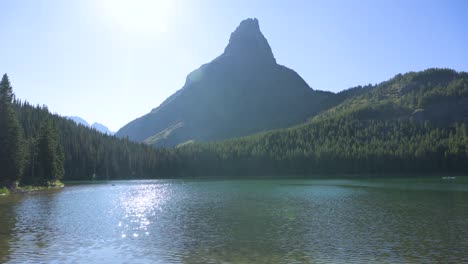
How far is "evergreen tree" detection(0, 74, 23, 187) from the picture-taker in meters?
95.1

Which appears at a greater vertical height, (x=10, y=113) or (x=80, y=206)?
(x=10, y=113)

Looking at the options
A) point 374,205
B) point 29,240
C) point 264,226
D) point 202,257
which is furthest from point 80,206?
point 374,205

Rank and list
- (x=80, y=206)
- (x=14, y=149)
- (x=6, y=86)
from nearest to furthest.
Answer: (x=80, y=206)
(x=14, y=149)
(x=6, y=86)

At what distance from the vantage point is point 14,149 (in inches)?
3824

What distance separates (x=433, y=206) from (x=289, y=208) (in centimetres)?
2443

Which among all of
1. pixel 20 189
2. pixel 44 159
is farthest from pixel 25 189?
pixel 44 159

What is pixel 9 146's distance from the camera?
9656 cm

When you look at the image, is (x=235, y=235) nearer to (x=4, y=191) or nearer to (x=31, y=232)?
(x=31, y=232)

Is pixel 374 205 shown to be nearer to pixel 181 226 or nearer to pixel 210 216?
pixel 210 216

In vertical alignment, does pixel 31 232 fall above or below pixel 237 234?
above

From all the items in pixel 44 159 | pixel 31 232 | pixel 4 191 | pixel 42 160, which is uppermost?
pixel 44 159

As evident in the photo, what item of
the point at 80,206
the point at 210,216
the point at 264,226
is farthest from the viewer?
the point at 80,206

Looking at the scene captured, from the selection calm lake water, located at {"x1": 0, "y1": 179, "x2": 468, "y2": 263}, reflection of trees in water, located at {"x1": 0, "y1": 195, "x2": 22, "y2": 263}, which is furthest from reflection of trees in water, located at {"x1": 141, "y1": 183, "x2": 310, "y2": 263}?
reflection of trees in water, located at {"x1": 0, "y1": 195, "x2": 22, "y2": 263}

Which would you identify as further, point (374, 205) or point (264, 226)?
point (374, 205)
